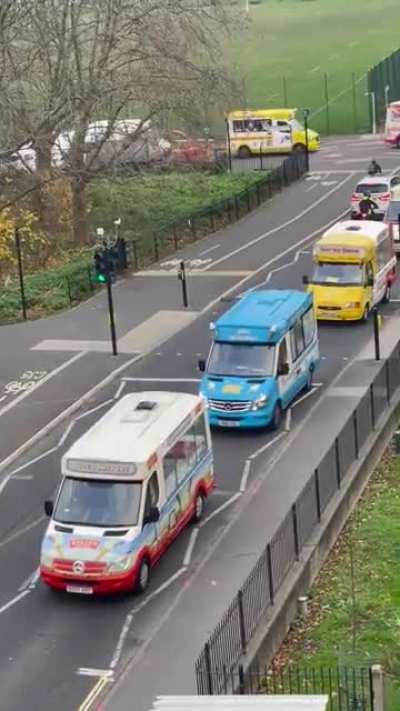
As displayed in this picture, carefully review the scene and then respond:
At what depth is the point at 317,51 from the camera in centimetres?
10906

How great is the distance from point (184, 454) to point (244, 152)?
166 ft

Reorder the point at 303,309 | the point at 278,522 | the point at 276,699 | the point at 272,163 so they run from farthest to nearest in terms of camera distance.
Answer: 1. the point at 272,163
2. the point at 303,309
3. the point at 278,522
4. the point at 276,699

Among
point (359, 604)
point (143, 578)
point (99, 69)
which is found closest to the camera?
point (359, 604)

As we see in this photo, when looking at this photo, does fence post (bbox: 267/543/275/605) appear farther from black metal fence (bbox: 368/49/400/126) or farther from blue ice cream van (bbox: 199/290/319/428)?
black metal fence (bbox: 368/49/400/126)

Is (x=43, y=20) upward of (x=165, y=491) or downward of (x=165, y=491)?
upward

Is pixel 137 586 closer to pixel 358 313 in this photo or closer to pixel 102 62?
pixel 358 313

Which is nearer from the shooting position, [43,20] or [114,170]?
[43,20]

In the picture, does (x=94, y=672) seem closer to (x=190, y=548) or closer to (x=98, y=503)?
(x=98, y=503)

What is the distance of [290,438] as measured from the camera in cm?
2820

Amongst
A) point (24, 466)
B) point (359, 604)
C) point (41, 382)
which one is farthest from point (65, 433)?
point (359, 604)

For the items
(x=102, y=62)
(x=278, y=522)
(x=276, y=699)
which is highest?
(x=102, y=62)

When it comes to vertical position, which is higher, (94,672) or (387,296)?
(387,296)

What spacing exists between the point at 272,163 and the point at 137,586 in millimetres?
50073

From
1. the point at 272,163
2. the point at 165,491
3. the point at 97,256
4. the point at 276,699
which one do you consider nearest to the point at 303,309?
the point at 97,256
